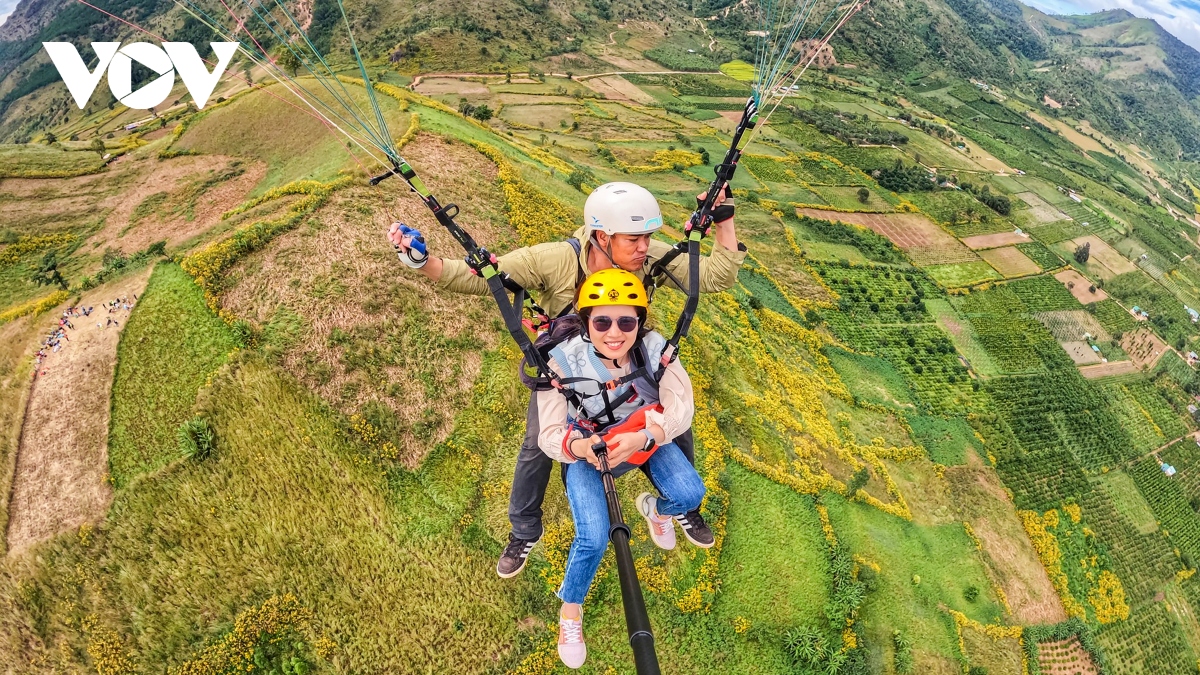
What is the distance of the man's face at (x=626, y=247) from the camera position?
21.7 feet

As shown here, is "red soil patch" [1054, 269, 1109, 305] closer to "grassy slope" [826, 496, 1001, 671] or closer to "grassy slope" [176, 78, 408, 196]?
"grassy slope" [826, 496, 1001, 671]

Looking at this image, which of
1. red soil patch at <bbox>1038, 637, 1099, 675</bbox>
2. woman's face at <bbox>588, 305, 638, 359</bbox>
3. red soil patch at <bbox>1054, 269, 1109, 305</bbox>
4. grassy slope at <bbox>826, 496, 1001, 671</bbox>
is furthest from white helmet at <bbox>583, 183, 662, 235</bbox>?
red soil patch at <bbox>1054, 269, 1109, 305</bbox>

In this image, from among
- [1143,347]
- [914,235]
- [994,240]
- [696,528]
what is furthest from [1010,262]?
[696,528]

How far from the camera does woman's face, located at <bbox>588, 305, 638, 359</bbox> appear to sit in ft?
18.0

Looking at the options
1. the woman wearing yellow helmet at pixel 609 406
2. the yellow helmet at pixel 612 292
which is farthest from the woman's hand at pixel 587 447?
the yellow helmet at pixel 612 292

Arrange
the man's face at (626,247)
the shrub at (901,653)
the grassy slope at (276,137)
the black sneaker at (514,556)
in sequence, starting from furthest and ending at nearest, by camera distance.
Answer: the grassy slope at (276,137), the shrub at (901,653), the black sneaker at (514,556), the man's face at (626,247)

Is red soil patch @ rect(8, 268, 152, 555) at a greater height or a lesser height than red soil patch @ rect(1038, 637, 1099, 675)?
greater

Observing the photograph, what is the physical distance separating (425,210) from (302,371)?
8.34 meters

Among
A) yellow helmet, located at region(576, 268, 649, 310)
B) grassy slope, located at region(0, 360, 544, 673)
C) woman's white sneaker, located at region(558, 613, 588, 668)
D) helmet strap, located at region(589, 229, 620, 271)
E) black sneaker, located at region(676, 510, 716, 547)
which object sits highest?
yellow helmet, located at region(576, 268, 649, 310)

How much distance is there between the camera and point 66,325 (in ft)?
43.4

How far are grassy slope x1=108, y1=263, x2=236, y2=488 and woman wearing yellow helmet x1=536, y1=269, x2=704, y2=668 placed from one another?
395 inches

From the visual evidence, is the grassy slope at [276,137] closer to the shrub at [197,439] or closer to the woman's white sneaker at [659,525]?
the shrub at [197,439]

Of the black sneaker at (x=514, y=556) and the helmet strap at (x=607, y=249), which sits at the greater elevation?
the helmet strap at (x=607, y=249)

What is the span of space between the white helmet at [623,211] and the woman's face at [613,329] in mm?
1430
